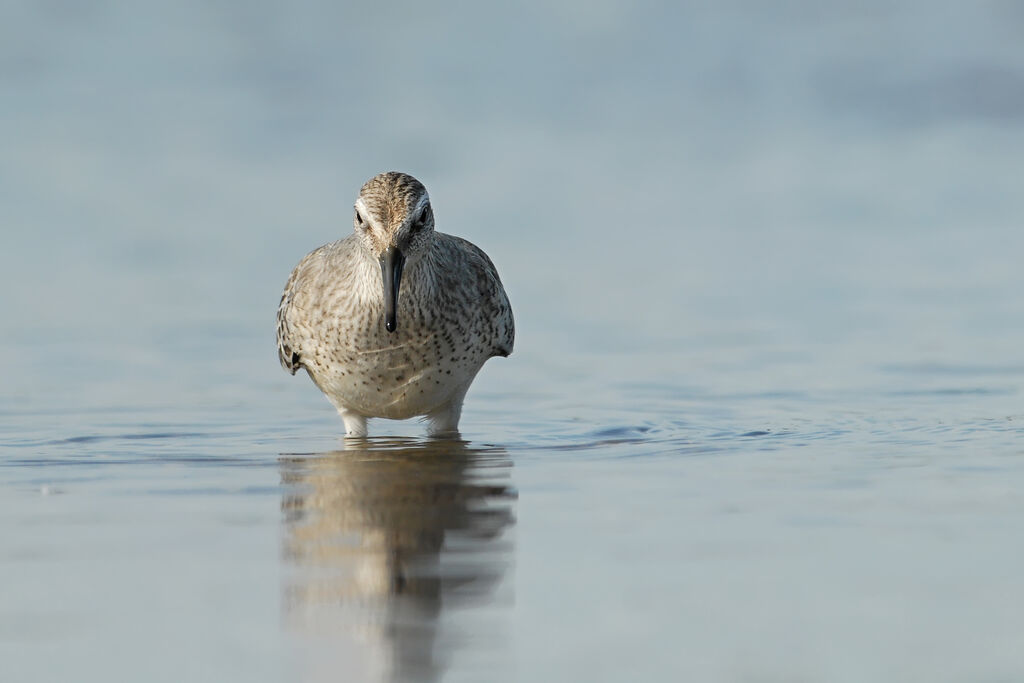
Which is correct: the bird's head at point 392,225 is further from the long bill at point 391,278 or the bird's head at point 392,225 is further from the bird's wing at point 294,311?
the bird's wing at point 294,311

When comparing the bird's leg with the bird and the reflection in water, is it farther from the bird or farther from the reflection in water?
the reflection in water

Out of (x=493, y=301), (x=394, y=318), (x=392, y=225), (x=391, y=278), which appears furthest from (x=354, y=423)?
(x=392, y=225)

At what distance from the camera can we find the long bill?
750cm

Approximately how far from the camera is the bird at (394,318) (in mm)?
7687

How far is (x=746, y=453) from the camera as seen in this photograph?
7.18 m

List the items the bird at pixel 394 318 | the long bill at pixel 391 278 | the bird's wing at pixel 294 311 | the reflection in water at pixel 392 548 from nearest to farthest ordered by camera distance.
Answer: the reflection in water at pixel 392 548 < the long bill at pixel 391 278 < the bird at pixel 394 318 < the bird's wing at pixel 294 311

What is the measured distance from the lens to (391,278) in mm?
7516

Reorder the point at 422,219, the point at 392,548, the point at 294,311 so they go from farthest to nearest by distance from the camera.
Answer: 1. the point at 294,311
2. the point at 422,219
3. the point at 392,548

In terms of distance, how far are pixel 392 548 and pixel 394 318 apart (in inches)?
104

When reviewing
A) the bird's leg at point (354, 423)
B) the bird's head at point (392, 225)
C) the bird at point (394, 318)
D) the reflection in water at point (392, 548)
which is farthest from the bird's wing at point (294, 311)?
the reflection in water at point (392, 548)

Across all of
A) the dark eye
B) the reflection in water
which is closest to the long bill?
the dark eye

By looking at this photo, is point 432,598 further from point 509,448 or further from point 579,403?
point 579,403

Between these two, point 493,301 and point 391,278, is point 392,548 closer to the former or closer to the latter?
point 391,278

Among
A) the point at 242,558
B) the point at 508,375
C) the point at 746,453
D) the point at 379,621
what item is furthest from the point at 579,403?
the point at 379,621
